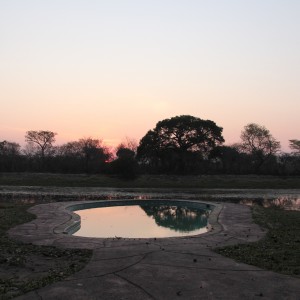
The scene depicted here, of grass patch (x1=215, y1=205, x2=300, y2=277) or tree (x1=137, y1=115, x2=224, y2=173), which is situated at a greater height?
tree (x1=137, y1=115, x2=224, y2=173)

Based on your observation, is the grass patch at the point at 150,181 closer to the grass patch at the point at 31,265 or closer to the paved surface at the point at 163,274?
the paved surface at the point at 163,274

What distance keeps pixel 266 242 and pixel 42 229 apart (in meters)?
7.87

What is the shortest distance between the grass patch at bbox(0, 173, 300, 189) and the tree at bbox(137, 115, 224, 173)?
4476 millimetres

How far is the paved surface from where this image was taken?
20.1 ft

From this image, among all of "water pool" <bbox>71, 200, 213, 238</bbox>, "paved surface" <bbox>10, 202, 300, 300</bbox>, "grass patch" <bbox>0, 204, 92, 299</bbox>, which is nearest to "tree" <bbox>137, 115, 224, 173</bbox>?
"water pool" <bbox>71, 200, 213, 238</bbox>

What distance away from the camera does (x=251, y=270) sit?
7.54 metres


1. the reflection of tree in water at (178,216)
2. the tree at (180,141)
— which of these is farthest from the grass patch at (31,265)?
the tree at (180,141)

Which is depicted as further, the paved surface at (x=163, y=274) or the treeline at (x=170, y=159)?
the treeline at (x=170, y=159)

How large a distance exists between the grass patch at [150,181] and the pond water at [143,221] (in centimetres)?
2026

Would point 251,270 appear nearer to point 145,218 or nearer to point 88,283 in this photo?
point 88,283

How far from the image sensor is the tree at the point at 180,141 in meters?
57.7

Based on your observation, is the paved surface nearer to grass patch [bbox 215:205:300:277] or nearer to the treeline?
grass patch [bbox 215:205:300:277]

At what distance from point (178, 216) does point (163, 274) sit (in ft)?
51.2

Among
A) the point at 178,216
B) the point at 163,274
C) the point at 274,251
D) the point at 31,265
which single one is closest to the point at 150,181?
the point at 178,216
